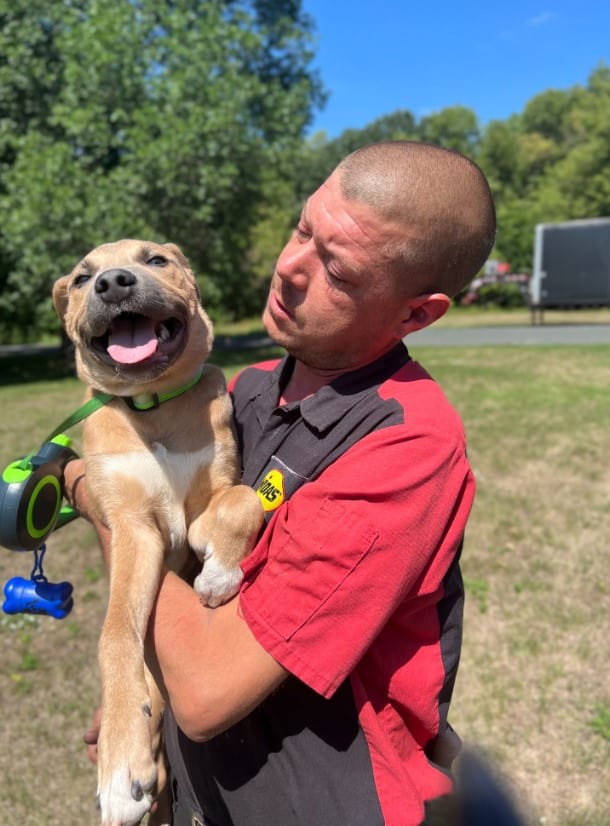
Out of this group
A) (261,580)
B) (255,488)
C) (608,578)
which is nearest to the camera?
(261,580)

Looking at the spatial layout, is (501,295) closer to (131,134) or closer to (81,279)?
(131,134)

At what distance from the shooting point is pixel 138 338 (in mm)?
2416

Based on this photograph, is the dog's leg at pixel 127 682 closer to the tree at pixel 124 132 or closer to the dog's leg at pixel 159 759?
the dog's leg at pixel 159 759

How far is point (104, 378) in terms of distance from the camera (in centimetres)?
242

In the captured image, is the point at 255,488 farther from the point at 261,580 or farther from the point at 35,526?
the point at 35,526

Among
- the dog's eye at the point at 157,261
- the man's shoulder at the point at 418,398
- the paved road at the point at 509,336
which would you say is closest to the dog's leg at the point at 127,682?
the man's shoulder at the point at 418,398

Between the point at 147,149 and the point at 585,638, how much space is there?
1404 cm

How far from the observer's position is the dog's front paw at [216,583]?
1.91 m

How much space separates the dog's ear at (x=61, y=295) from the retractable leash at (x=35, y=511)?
594 millimetres

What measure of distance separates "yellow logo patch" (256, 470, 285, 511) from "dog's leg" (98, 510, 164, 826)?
1.46 feet

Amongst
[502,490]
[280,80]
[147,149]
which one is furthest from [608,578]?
[280,80]

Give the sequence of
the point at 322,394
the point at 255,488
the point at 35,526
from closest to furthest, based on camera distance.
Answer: the point at 322,394, the point at 255,488, the point at 35,526

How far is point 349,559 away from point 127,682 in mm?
796

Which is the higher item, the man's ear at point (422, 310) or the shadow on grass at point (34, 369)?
the man's ear at point (422, 310)
